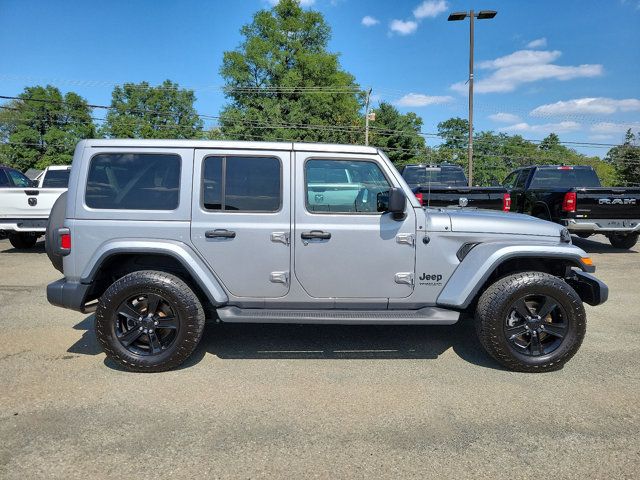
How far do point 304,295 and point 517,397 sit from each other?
181 cm

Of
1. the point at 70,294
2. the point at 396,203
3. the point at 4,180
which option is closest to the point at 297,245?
the point at 396,203

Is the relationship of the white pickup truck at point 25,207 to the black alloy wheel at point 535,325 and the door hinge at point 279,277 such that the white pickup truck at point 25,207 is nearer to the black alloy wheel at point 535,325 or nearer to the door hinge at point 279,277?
the door hinge at point 279,277

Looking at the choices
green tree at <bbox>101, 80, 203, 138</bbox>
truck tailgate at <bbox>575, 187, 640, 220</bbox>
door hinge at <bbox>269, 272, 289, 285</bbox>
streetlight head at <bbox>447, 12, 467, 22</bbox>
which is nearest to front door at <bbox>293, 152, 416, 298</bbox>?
door hinge at <bbox>269, 272, 289, 285</bbox>

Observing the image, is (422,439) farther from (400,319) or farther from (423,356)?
(423,356)

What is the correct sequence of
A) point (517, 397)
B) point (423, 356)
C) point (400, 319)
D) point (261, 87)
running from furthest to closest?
1. point (261, 87)
2. point (423, 356)
3. point (400, 319)
4. point (517, 397)

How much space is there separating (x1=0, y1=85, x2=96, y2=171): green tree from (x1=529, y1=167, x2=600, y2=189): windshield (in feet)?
195

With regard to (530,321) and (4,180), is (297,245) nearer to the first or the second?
(530,321)

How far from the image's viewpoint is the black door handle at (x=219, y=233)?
3719 millimetres

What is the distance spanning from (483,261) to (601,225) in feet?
22.6

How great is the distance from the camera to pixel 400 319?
12.2 ft

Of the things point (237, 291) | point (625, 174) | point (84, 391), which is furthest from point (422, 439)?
point (625, 174)

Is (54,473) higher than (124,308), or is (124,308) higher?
(124,308)

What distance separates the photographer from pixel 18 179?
37.0ft

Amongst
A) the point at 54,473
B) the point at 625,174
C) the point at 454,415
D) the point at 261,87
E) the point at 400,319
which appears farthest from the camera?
the point at 625,174
